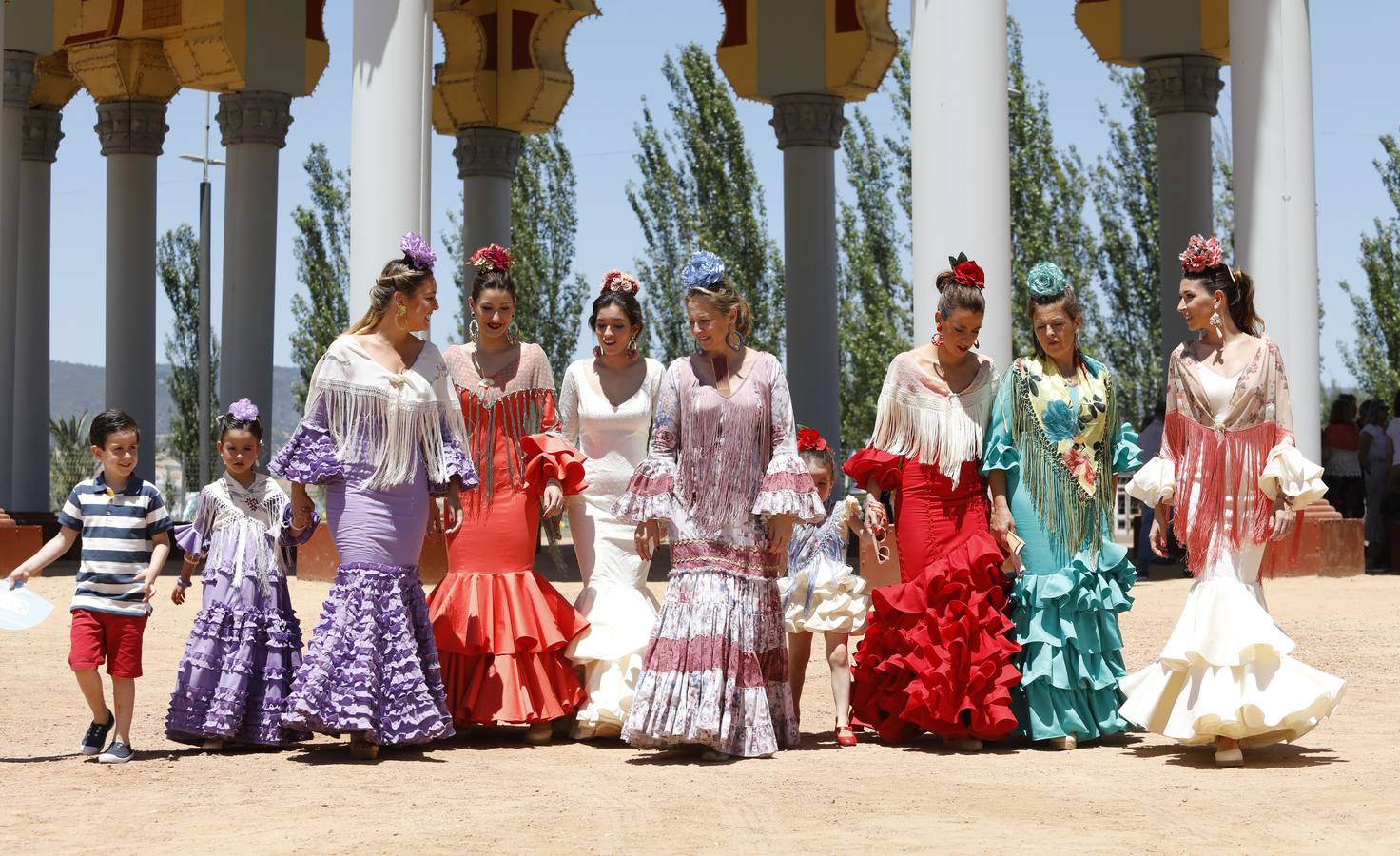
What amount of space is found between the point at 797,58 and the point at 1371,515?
7892 millimetres

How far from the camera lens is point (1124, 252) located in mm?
33125

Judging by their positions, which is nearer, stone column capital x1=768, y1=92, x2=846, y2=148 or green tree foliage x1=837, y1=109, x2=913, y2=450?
stone column capital x1=768, y1=92, x2=846, y2=148

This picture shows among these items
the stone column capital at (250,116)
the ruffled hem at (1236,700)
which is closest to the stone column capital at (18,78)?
the stone column capital at (250,116)

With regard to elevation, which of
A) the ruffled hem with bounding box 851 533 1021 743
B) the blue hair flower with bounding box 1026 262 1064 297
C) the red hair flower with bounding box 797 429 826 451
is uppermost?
the blue hair flower with bounding box 1026 262 1064 297

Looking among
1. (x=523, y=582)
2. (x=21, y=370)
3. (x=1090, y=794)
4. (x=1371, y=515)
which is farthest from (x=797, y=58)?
(x=1090, y=794)

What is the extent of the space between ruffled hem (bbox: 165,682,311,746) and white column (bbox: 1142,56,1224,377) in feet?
45.7

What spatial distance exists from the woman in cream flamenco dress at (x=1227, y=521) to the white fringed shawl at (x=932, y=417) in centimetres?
74

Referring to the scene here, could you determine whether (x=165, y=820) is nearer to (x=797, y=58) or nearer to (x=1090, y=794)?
(x=1090, y=794)

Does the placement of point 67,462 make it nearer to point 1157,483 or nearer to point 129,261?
point 129,261

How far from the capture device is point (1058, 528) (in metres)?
8.11

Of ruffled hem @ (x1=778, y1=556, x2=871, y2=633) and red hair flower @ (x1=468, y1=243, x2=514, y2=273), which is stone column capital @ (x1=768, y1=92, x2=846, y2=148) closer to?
red hair flower @ (x1=468, y1=243, x2=514, y2=273)

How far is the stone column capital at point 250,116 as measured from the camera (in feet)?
65.8

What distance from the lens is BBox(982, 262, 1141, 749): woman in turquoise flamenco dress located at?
8031 mm

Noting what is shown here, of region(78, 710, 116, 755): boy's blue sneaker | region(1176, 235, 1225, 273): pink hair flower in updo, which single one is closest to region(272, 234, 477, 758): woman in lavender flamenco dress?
region(78, 710, 116, 755): boy's blue sneaker
